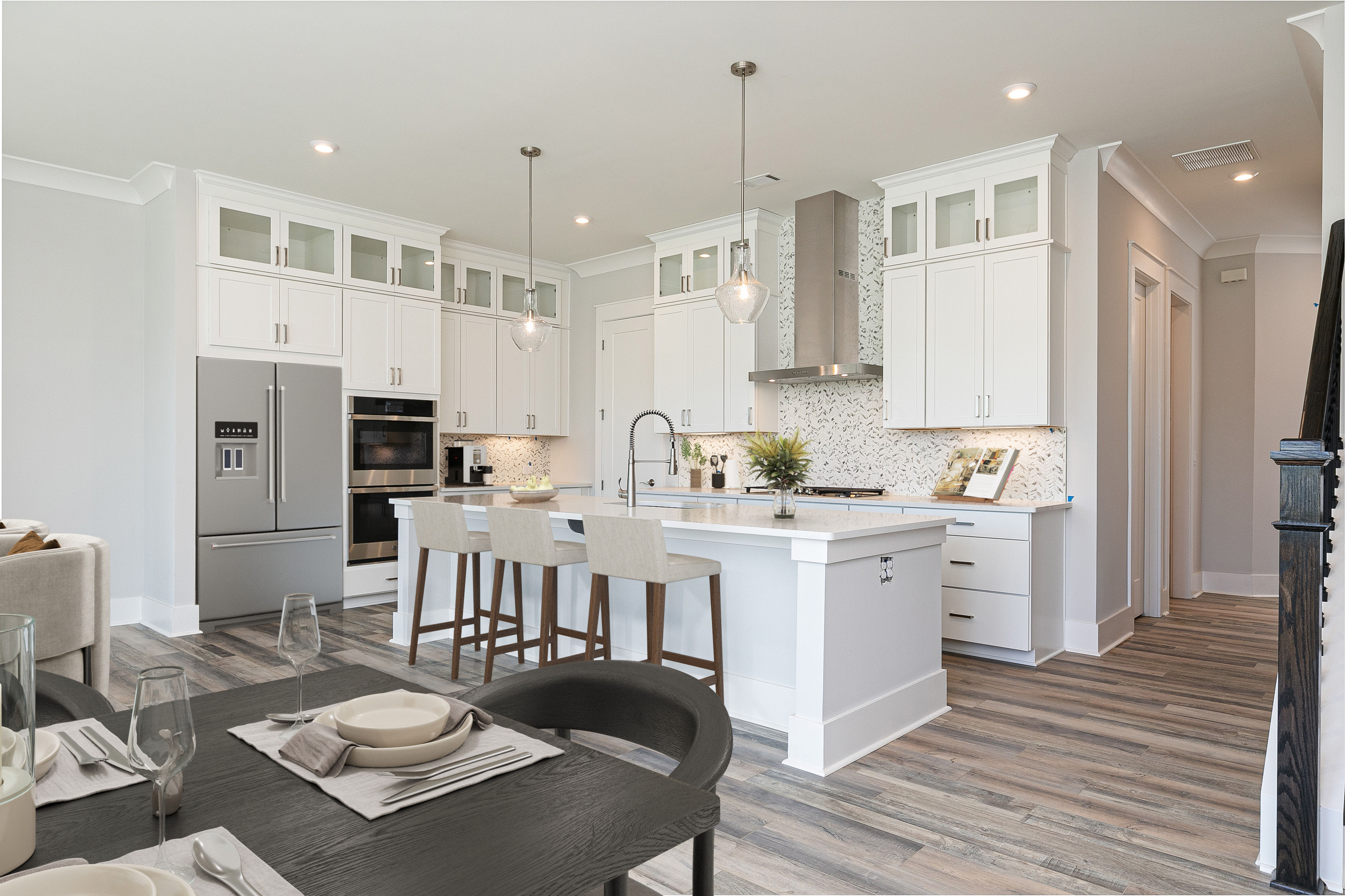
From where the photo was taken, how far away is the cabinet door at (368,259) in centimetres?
565

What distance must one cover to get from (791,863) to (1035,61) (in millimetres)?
3368

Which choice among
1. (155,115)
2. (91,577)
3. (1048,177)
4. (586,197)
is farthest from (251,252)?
(1048,177)

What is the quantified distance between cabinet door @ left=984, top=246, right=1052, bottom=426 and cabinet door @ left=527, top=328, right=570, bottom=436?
3.89 meters

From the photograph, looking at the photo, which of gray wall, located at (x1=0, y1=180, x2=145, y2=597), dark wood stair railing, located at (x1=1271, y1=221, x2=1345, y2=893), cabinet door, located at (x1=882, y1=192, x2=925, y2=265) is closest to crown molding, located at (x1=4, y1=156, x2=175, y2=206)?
gray wall, located at (x1=0, y1=180, x2=145, y2=597)

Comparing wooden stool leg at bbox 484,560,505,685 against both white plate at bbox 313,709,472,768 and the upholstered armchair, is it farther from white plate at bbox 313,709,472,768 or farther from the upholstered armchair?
white plate at bbox 313,709,472,768

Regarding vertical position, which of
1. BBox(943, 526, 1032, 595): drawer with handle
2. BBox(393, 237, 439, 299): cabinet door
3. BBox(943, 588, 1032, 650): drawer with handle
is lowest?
BBox(943, 588, 1032, 650): drawer with handle

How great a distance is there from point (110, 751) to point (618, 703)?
74 centimetres

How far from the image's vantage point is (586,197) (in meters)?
5.38

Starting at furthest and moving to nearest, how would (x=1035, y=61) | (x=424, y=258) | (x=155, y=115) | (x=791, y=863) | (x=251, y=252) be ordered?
(x=424, y=258) < (x=251, y=252) < (x=155, y=115) < (x=1035, y=61) < (x=791, y=863)

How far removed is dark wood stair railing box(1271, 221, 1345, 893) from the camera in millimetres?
2016

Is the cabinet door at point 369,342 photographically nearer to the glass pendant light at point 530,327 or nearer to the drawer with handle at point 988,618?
the glass pendant light at point 530,327

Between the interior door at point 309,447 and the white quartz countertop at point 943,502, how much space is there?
7.15 ft

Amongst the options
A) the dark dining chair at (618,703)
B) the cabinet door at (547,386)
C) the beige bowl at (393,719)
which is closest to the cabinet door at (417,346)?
the cabinet door at (547,386)

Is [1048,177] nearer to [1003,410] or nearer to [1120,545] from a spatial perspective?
[1003,410]
